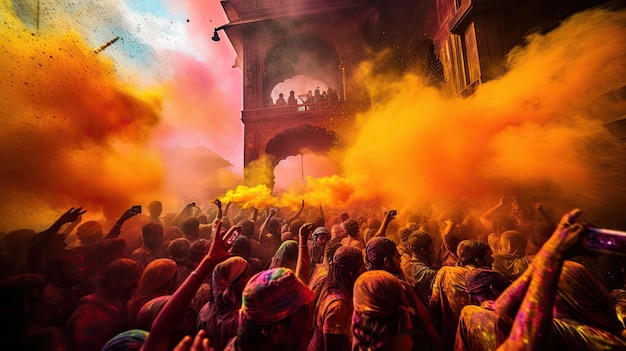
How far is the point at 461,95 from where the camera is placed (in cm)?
920

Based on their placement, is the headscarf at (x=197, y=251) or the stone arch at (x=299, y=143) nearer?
the headscarf at (x=197, y=251)

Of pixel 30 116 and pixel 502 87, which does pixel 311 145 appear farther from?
pixel 30 116

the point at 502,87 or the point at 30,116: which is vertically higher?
the point at 502,87

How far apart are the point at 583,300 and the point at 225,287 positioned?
2467 millimetres

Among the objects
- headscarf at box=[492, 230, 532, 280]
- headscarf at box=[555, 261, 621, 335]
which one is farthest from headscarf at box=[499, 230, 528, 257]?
headscarf at box=[555, 261, 621, 335]

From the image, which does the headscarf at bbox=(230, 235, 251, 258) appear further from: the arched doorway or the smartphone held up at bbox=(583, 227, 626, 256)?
the arched doorway

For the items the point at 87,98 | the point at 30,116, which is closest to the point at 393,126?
the point at 87,98

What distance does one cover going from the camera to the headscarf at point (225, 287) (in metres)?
2.20

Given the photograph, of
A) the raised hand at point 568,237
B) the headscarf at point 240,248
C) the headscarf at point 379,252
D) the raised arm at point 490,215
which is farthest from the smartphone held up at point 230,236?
the raised arm at point 490,215

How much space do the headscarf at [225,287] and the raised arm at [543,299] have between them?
6.08 ft

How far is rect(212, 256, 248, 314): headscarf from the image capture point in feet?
7.21

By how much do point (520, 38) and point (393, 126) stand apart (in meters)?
4.83

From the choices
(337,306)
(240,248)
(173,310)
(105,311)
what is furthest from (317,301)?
(105,311)

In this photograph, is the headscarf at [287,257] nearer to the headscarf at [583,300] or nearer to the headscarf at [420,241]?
the headscarf at [420,241]
